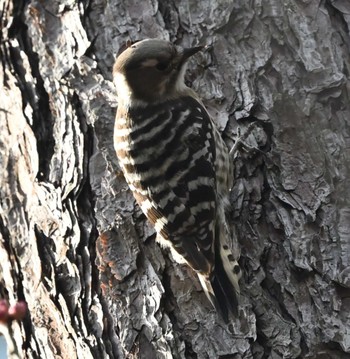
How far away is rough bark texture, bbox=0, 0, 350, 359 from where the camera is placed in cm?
335

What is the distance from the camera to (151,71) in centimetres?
387

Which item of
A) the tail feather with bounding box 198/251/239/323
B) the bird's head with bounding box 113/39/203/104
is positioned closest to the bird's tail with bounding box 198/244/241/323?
the tail feather with bounding box 198/251/239/323

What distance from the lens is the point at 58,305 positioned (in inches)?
140

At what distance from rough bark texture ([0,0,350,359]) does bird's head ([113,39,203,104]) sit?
8cm

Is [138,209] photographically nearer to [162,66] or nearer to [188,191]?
[188,191]

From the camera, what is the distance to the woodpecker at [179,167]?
11.3 feet

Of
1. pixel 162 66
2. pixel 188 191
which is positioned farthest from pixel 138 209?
pixel 162 66

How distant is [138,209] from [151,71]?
2.41ft

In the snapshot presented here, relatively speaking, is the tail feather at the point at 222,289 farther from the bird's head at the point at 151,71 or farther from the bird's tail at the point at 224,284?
the bird's head at the point at 151,71

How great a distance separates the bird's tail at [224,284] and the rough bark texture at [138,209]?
0.06m

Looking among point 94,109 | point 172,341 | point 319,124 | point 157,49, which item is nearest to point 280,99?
point 319,124

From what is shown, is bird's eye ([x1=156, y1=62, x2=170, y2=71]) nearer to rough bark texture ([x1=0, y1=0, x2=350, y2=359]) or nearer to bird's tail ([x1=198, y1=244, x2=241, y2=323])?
rough bark texture ([x1=0, y1=0, x2=350, y2=359])

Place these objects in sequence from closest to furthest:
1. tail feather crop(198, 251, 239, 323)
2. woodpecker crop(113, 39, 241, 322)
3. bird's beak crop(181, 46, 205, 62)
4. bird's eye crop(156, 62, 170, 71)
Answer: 1. tail feather crop(198, 251, 239, 323)
2. woodpecker crop(113, 39, 241, 322)
3. bird's beak crop(181, 46, 205, 62)
4. bird's eye crop(156, 62, 170, 71)

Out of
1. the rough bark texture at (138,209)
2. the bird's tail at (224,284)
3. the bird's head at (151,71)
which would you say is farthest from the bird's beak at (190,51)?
the bird's tail at (224,284)
